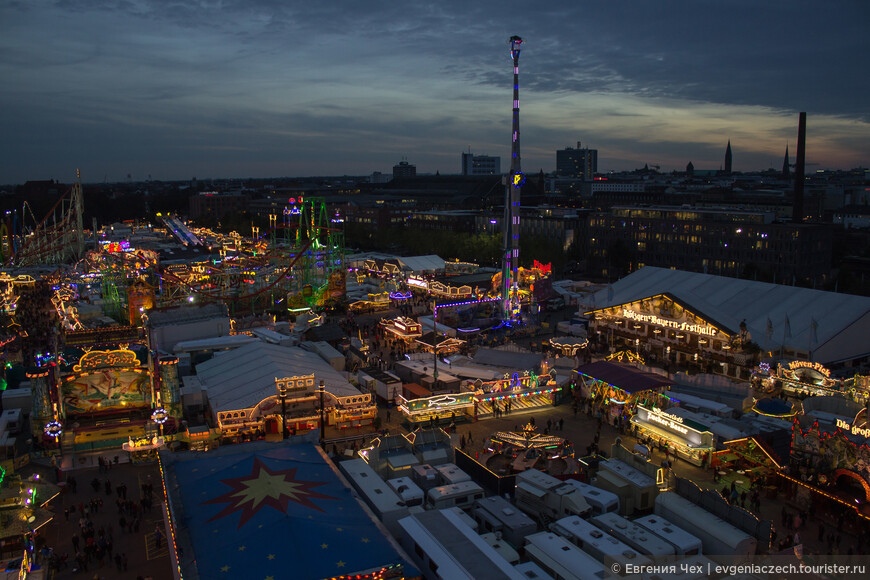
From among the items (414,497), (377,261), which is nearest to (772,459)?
(414,497)

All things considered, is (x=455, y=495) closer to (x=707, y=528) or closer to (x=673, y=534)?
(x=673, y=534)

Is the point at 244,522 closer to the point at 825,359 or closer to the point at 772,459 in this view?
the point at 772,459

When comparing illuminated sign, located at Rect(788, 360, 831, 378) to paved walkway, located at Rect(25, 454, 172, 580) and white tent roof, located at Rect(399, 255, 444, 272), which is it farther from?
white tent roof, located at Rect(399, 255, 444, 272)

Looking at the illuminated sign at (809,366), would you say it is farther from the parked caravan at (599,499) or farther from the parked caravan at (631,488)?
the parked caravan at (599,499)

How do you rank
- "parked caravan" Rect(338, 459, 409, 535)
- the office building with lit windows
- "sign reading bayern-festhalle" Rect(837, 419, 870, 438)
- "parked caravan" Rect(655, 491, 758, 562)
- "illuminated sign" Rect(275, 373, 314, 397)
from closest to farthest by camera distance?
1. "parked caravan" Rect(655, 491, 758, 562)
2. "parked caravan" Rect(338, 459, 409, 535)
3. "sign reading bayern-festhalle" Rect(837, 419, 870, 438)
4. "illuminated sign" Rect(275, 373, 314, 397)
5. the office building with lit windows

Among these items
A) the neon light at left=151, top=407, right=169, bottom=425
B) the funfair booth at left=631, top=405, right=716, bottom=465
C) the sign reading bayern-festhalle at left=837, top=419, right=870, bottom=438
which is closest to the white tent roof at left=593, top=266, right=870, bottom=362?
the sign reading bayern-festhalle at left=837, top=419, right=870, bottom=438

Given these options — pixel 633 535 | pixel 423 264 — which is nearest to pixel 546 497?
pixel 633 535
